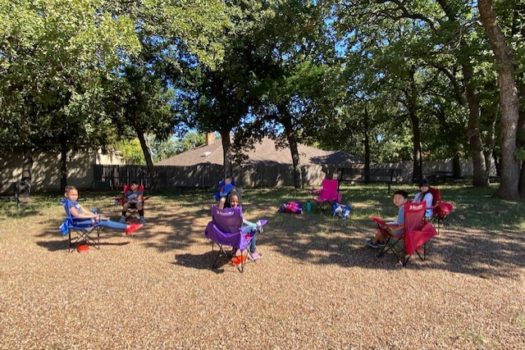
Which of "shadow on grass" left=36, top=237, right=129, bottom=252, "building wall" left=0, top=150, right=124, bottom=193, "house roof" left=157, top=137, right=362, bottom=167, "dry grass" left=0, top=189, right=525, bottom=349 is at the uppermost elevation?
"house roof" left=157, top=137, right=362, bottom=167

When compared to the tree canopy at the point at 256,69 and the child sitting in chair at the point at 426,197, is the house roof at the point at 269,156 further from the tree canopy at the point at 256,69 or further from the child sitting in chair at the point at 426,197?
the child sitting in chair at the point at 426,197

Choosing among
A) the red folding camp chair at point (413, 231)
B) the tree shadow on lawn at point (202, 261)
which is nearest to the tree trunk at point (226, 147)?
the tree shadow on lawn at point (202, 261)

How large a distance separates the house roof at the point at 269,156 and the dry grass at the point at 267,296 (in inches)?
1038

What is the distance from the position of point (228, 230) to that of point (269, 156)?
1155 inches

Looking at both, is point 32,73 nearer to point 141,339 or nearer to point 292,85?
point 141,339

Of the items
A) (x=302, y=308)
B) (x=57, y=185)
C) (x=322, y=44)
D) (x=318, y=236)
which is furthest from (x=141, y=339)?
(x=57, y=185)

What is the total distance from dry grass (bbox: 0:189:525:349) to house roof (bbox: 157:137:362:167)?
2637 centimetres

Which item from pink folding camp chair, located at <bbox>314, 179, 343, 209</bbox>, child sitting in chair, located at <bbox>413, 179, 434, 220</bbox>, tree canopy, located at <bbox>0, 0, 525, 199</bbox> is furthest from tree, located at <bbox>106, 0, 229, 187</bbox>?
child sitting in chair, located at <bbox>413, 179, 434, 220</bbox>

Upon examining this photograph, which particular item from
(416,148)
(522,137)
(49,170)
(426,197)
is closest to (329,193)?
(426,197)

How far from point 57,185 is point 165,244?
22971mm

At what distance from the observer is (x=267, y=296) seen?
472 cm

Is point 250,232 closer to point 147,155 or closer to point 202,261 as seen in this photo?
point 202,261

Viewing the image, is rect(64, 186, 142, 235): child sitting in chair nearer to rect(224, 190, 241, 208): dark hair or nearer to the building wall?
rect(224, 190, 241, 208): dark hair

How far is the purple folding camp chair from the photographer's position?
230 inches
